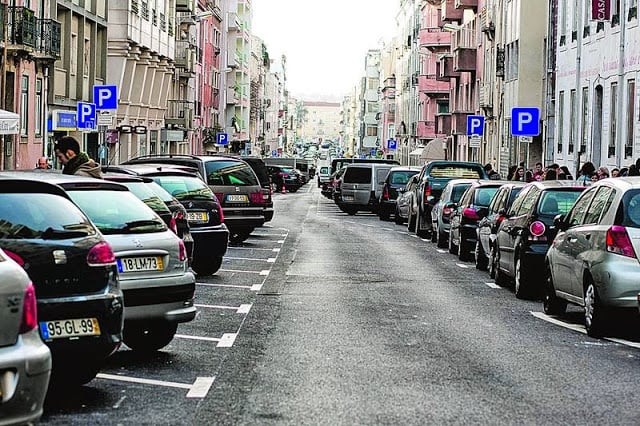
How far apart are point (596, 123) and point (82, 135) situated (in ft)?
63.0

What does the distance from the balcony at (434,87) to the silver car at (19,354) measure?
80.9 meters

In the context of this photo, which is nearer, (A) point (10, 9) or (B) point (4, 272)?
(B) point (4, 272)

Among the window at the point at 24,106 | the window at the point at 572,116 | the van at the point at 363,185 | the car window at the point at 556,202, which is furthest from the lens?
the van at the point at 363,185

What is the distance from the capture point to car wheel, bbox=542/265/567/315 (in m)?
15.6

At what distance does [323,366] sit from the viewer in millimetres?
10992

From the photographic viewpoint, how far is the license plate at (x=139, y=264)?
Result: 444 inches

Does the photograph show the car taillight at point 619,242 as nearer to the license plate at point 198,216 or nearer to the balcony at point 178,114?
the license plate at point 198,216

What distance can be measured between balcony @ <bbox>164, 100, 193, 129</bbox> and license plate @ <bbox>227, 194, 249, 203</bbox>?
43277 mm

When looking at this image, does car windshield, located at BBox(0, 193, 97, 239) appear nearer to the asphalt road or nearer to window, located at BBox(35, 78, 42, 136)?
the asphalt road

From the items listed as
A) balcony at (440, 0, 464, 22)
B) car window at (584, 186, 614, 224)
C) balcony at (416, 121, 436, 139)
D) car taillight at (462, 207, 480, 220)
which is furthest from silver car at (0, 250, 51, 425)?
balcony at (416, 121, 436, 139)

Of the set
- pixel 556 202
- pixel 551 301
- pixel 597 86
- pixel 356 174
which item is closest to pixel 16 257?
pixel 551 301

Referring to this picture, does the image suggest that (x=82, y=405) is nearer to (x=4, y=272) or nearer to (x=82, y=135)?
(x=4, y=272)

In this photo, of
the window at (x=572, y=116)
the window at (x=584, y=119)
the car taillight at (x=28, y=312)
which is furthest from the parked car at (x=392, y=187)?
the car taillight at (x=28, y=312)

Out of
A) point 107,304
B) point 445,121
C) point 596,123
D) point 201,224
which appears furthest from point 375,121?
point 107,304
